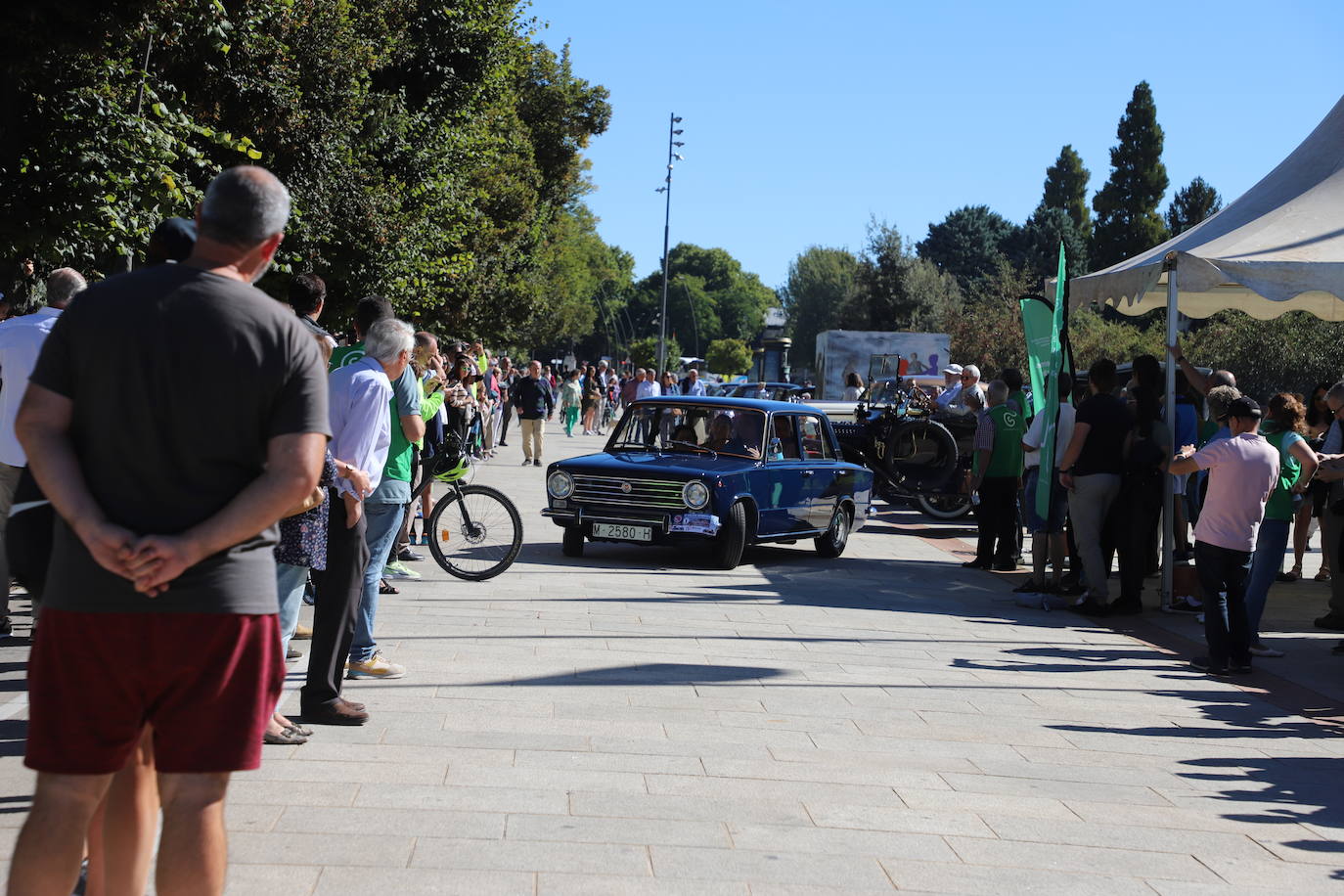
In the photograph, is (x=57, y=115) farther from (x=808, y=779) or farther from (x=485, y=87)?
(x=485, y=87)

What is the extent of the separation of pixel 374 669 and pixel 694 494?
539cm

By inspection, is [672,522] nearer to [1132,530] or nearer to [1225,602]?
[1132,530]

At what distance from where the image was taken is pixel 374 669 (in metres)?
7.07

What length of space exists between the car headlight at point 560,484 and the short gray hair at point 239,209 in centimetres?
933

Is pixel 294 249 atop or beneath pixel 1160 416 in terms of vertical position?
atop

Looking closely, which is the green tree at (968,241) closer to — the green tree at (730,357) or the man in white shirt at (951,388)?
the green tree at (730,357)

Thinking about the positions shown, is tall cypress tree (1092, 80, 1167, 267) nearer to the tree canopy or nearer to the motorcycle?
the tree canopy

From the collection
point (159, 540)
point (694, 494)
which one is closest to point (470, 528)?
point (694, 494)

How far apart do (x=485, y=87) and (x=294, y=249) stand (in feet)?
24.0

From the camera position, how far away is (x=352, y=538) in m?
5.95

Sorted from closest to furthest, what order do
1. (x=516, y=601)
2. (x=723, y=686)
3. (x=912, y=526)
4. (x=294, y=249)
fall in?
(x=723, y=686)
(x=516, y=601)
(x=912, y=526)
(x=294, y=249)

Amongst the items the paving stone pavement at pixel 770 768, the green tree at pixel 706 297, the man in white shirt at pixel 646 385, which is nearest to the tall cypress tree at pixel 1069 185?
the green tree at pixel 706 297

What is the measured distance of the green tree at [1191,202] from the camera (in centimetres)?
9006

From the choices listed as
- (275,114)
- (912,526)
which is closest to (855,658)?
(912,526)
